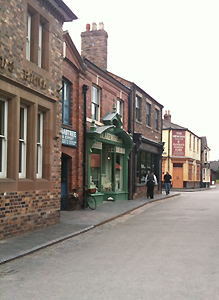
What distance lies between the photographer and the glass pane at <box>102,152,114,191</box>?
20.1m

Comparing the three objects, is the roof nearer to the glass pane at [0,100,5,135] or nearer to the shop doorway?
the shop doorway

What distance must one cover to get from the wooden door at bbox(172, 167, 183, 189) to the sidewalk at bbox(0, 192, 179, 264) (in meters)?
31.2

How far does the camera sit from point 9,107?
380 inches

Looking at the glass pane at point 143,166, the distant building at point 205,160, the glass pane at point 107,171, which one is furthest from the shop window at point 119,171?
the distant building at point 205,160

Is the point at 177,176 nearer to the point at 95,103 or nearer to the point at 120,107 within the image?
the point at 120,107

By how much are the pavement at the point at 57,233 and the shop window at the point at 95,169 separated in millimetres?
2781

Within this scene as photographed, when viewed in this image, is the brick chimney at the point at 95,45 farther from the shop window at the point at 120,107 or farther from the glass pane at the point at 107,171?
the glass pane at the point at 107,171

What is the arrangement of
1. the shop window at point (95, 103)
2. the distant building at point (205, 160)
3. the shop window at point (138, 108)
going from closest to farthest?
1. the shop window at point (95, 103)
2. the shop window at point (138, 108)
3. the distant building at point (205, 160)

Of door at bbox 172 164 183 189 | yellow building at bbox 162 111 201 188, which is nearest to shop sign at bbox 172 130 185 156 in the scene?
yellow building at bbox 162 111 201 188

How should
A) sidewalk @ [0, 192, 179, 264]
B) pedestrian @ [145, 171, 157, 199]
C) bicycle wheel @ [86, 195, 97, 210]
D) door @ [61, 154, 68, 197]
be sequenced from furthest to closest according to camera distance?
pedestrian @ [145, 171, 157, 199]
bicycle wheel @ [86, 195, 97, 210]
door @ [61, 154, 68, 197]
sidewalk @ [0, 192, 179, 264]

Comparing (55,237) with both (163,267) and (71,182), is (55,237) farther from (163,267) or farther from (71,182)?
(71,182)

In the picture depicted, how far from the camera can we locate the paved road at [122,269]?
4902mm

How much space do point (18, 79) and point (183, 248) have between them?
595 centimetres

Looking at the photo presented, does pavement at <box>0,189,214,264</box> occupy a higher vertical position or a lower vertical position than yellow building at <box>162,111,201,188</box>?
lower
